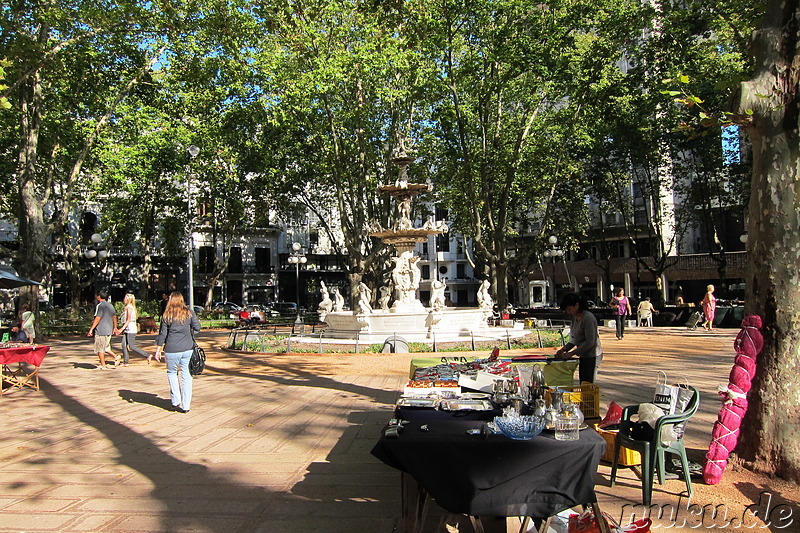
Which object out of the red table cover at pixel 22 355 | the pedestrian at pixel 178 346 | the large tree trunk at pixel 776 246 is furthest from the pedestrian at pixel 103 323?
the large tree trunk at pixel 776 246

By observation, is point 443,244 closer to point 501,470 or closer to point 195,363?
point 195,363

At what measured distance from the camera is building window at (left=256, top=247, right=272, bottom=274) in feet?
174

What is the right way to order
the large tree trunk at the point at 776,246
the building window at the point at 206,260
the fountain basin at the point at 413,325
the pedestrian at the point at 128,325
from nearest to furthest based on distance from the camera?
the large tree trunk at the point at 776,246 < the pedestrian at the point at 128,325 < the fountain basin at the point at 413,325 < the building window at the point at 206,260

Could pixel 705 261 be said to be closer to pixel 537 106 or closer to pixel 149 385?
pixel 537 106

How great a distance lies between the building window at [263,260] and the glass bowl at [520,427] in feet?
168

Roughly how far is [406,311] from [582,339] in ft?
42.4

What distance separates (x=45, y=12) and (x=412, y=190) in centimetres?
1255

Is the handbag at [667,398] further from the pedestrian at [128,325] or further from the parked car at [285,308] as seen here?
the parked car at [285,308]

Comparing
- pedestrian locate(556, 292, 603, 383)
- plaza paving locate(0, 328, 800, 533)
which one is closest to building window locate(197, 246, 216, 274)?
plaza paving locate(0, 328, 800, 533)

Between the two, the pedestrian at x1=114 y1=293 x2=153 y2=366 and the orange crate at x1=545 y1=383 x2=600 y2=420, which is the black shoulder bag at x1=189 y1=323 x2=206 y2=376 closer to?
the orange crate at x1=545 y1=383 x2=600 y2=420

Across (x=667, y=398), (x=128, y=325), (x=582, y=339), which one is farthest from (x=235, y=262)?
(x=667, y=398)

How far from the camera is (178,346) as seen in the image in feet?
26.3

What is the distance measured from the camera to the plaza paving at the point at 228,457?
4387mm

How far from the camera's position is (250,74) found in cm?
2259
